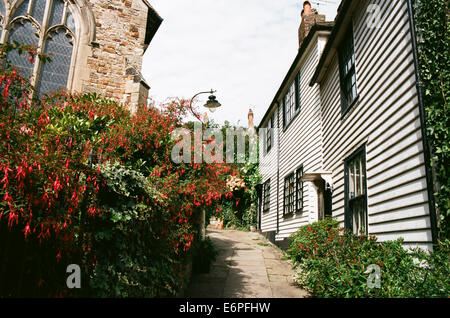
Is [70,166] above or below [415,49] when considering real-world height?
below

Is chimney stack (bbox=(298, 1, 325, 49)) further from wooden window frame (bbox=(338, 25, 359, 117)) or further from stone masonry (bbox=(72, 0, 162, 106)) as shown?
stone masonry (bbox=(72, 0, 162, 106))

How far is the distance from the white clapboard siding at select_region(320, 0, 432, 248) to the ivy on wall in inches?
7.0

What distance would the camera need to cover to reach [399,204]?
477 centimetres

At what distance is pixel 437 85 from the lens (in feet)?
13.7

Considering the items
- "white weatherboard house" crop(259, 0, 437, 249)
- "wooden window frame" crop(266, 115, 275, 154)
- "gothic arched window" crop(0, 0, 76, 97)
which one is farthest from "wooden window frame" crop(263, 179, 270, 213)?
"gothic arched window" crop(0, 0, 76, 97)

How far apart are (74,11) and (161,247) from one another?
31.3 ft

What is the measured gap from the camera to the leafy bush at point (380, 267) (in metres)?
3.36

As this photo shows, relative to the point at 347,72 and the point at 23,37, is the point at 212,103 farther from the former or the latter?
the point at 23,37

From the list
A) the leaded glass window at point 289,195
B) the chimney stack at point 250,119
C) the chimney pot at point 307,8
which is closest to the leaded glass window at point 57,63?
the leaded glass window at point 289,195

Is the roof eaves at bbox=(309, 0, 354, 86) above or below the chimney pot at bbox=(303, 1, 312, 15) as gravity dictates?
below

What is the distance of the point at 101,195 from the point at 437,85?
179 inches

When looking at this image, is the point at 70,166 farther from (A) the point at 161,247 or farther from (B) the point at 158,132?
(B) the point at 158,132

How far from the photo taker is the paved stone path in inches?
230

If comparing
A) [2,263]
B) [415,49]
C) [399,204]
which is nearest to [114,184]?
[2,263]
